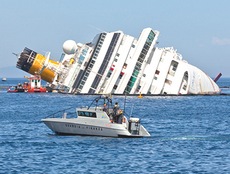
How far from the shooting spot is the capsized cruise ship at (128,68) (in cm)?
14288

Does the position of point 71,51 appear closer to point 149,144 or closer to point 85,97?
point 85,97

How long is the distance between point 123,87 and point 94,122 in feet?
247

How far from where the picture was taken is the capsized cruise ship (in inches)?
5625

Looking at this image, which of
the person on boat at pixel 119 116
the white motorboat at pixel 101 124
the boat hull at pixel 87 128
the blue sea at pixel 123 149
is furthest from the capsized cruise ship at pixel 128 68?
the person on boat at pixel 119 116

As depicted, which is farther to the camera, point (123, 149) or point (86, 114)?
point (86, 114)

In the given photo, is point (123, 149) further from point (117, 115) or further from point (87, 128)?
point (87, 128)

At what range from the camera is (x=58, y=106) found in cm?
12338

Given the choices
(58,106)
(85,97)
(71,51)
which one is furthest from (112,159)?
(71,51)

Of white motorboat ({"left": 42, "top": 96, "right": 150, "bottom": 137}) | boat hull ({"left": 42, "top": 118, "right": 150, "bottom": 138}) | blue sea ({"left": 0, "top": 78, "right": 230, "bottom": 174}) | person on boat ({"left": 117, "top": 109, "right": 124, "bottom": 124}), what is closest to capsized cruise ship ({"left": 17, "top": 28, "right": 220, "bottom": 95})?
blue sea ({"left": 0, "top": 78, "right": 230, "bottom": 174})

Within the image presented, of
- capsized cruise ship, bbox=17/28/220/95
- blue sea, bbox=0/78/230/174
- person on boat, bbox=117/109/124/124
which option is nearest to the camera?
blue sea, bbox=0/78/230/174

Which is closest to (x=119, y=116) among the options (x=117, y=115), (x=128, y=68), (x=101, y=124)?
(x=117, y=115)

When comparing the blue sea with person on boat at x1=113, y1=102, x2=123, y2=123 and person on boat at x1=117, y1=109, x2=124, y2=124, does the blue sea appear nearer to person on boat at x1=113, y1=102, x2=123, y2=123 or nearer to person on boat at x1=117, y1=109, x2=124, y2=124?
person on boat at x1=117, y1=109, x2=124, y2=124

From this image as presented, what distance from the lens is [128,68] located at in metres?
143

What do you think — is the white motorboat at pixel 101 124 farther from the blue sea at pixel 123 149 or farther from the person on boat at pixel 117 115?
the blue sea at pixel 123 149
